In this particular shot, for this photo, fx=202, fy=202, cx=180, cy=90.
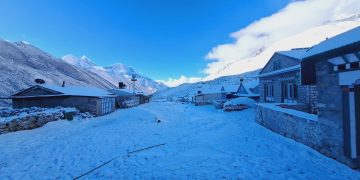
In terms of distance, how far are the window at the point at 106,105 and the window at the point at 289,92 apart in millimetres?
22697

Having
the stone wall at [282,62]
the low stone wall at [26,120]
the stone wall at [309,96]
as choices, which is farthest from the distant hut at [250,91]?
the low stone wall at [26,120]

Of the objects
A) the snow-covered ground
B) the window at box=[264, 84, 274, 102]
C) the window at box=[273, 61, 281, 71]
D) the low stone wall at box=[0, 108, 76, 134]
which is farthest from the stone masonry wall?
the low stone wall at box=[0, 108, 76, 134]

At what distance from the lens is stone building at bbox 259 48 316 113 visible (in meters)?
17.1

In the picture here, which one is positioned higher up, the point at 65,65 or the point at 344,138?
the point at 65,65

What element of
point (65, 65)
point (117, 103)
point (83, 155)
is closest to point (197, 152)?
point (83, 155)

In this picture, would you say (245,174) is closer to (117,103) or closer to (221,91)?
(117,103)

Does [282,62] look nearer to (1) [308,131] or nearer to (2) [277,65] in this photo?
(2) [277,65]

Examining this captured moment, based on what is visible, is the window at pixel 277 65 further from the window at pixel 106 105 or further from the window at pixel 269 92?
the window at pixel 106 105

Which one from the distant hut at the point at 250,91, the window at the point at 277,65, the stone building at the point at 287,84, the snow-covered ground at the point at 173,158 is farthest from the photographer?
the distant hut at the point at 250,91

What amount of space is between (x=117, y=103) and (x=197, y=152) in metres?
33.6

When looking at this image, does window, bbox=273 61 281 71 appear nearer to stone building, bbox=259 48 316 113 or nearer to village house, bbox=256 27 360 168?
stone building, bbox=259 48 316 113

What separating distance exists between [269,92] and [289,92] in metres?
4.59

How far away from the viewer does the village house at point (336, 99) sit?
6230 mm

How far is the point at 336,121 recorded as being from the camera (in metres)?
6.93
